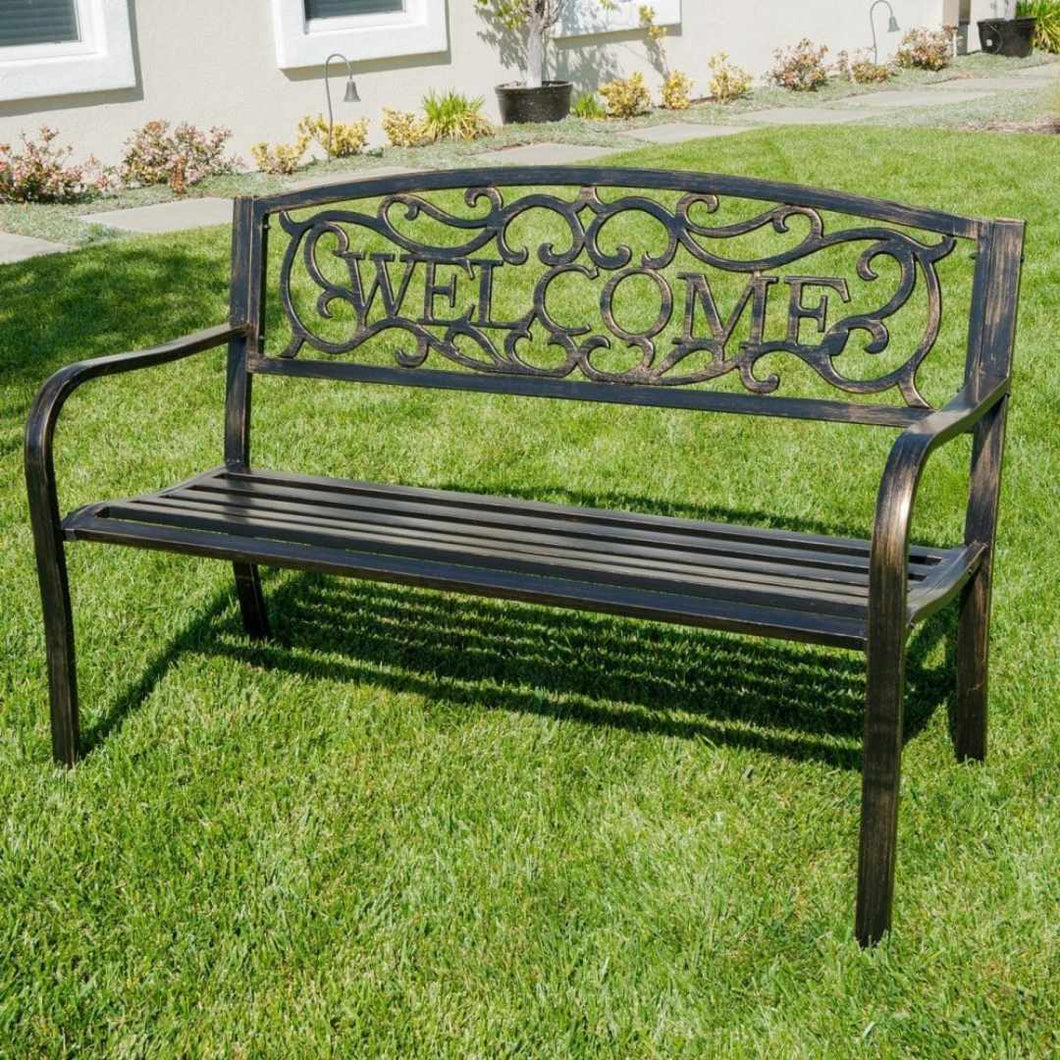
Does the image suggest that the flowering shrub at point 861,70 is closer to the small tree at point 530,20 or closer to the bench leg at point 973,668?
the small tree at point 530,20

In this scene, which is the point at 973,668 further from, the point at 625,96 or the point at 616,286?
the point at 625,96

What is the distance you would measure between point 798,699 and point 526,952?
1.06 meters

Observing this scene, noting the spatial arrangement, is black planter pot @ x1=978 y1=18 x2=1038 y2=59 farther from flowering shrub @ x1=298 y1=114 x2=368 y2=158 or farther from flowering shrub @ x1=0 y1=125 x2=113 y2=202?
flowering shrub @ x1=0 y1=125 x2=113 y2=202

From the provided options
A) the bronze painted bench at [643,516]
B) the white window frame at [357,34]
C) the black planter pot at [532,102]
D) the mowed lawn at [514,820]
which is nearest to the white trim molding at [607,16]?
the black planter pot at [532,102]

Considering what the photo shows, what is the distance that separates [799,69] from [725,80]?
1.51 metres

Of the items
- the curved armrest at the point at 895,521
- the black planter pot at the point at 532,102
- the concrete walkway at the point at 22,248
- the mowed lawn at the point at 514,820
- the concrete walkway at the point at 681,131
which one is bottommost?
the mowed lawn at the point at 514,820

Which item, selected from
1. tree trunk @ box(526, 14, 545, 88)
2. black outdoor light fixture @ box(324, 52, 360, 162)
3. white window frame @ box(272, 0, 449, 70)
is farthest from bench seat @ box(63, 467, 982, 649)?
tree trunk @ box(526, 14, 545, 88)

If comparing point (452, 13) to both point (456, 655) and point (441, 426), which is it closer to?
point (441, 426)

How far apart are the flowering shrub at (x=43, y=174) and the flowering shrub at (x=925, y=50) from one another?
37.1 ft

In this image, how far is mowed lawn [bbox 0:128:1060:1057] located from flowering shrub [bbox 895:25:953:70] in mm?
14676

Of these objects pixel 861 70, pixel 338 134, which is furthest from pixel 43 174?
pixel 861 70

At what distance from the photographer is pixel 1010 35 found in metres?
19.1

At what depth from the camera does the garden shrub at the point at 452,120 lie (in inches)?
489

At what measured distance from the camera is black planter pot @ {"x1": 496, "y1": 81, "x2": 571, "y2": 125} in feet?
42.9
